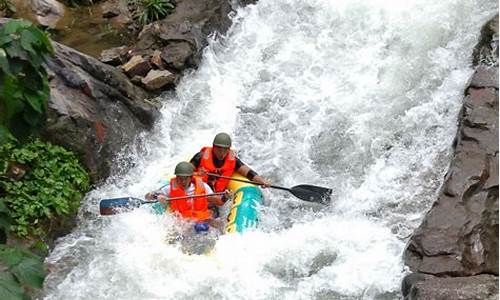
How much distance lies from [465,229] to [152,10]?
5.58 m

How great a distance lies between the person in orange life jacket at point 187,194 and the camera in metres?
6.21

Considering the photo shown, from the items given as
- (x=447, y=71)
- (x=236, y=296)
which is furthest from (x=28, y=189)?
(x=447, y=71)

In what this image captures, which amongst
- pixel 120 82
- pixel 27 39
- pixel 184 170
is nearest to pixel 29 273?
pixel 27 39

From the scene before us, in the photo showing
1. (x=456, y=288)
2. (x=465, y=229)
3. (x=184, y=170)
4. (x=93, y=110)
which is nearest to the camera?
(x=456, y=288)

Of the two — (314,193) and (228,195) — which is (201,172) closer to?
(228,195)

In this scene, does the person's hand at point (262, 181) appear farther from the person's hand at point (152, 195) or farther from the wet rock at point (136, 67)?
the wet rock at point (136, 67)

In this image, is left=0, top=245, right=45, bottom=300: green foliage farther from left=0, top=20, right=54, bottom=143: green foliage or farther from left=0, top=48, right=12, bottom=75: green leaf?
left=0, top=48, right=12, bottom=75: green leaf

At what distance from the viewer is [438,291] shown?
459 cm

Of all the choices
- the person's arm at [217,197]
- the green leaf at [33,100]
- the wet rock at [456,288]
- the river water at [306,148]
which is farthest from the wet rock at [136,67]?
the green leaf at [33,100]

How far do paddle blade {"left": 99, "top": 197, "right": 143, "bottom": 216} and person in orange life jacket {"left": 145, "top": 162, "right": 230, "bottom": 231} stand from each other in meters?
0.20

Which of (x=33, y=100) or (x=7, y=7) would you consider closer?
(x=33, y=100)

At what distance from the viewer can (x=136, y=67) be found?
8117mm

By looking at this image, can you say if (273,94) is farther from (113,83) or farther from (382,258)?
(382,258)

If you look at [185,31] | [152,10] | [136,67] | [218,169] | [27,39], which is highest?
[152,10]
